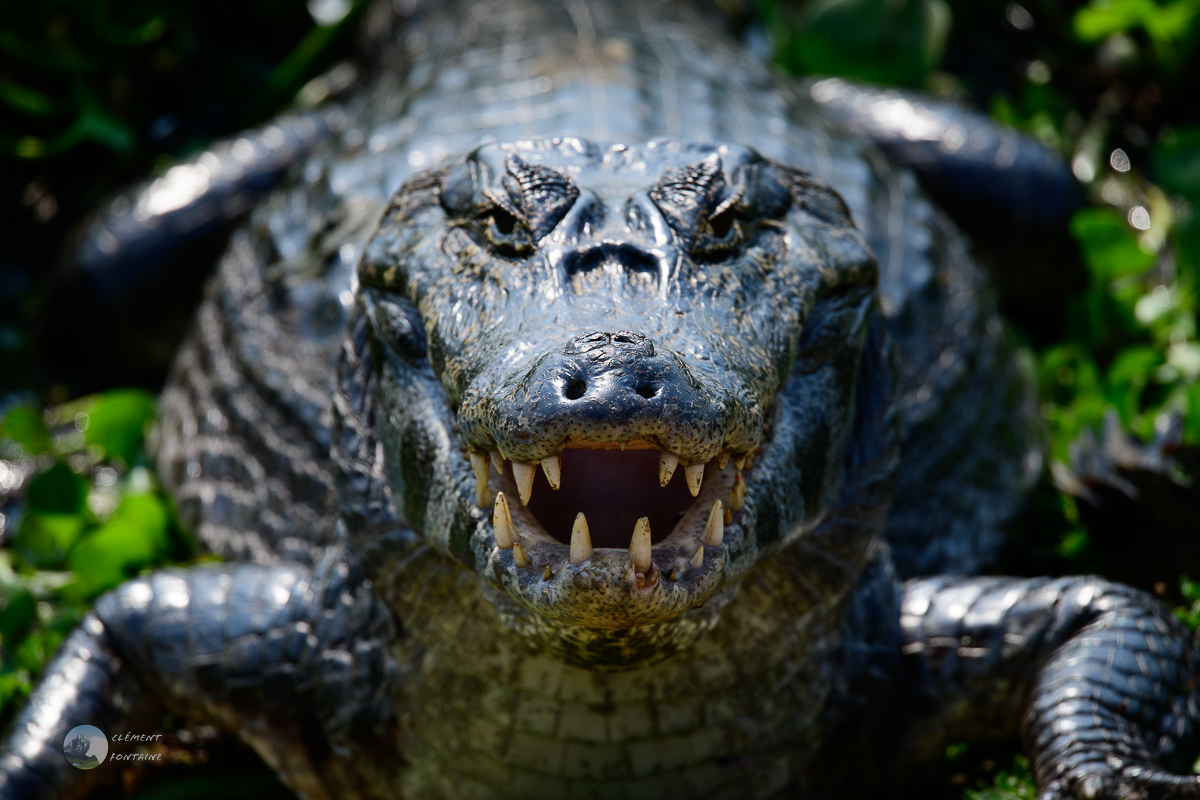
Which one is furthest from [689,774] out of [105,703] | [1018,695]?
[105,703]

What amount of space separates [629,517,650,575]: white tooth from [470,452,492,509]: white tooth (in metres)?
0.31

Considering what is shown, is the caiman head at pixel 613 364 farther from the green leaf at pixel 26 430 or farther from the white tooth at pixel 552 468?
the green leaf at pixel 26 430

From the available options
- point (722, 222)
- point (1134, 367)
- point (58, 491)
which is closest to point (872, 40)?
point (1134, 367)

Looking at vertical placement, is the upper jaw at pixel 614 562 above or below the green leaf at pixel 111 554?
above

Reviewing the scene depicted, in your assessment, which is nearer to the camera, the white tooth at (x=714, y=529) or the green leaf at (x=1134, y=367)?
the white tooth at (x=714, y=529)

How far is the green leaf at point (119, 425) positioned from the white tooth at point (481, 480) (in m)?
2.24

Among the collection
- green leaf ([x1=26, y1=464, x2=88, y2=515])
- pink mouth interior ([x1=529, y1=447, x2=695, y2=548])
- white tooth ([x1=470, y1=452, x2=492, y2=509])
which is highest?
white tooth ([x1=470, y1=452, x2=492, y2=509])

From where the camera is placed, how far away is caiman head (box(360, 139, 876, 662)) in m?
1.78

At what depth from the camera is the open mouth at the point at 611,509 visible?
178cm

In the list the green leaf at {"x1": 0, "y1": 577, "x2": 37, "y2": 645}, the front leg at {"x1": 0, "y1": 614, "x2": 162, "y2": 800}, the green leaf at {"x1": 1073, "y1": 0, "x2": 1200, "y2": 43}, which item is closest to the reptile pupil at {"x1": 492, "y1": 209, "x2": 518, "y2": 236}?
the front leg at {"x1": 0, "y1": 614, "x2": 162, "y2": 800}

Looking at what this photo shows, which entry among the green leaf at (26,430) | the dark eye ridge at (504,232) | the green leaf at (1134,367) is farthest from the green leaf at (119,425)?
the green leaf at (1134,367)

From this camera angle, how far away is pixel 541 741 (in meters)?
2.35

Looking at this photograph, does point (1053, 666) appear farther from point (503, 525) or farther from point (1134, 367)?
point (1134, 367)

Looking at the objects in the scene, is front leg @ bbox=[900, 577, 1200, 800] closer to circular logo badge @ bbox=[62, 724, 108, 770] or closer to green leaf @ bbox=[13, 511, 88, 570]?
circular logo badge @ bbox=[62, 724, 108, 770]
